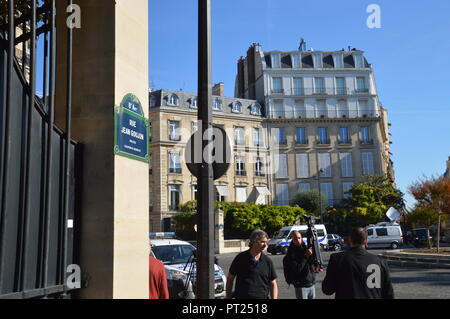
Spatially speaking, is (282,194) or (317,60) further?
(317,60)

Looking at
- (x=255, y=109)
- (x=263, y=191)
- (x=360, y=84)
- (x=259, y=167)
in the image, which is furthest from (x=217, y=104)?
(x=360, y=84)

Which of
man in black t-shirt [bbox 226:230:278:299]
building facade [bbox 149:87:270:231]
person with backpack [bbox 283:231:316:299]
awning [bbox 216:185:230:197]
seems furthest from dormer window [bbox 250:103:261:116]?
man in black t-shirt [bbox 226:230:278:299]

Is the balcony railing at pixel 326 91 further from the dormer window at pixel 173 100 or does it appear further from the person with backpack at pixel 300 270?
the person with backpack at pixel 300 270

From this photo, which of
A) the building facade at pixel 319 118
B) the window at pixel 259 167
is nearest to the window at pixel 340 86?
the building facade at pixel 319 118

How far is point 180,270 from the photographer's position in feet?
37.9

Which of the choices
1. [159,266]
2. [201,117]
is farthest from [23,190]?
[159,266]

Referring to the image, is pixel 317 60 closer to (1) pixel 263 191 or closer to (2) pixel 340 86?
(2) pixel 340 86

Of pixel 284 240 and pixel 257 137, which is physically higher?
pixel 257 137

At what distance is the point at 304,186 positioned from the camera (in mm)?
57406

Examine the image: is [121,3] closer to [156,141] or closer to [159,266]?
[159,266]

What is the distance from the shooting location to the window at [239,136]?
183 feet

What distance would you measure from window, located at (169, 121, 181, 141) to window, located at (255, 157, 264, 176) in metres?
9.83

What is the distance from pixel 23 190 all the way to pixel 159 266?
2226 millimetres

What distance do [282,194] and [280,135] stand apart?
703cm
